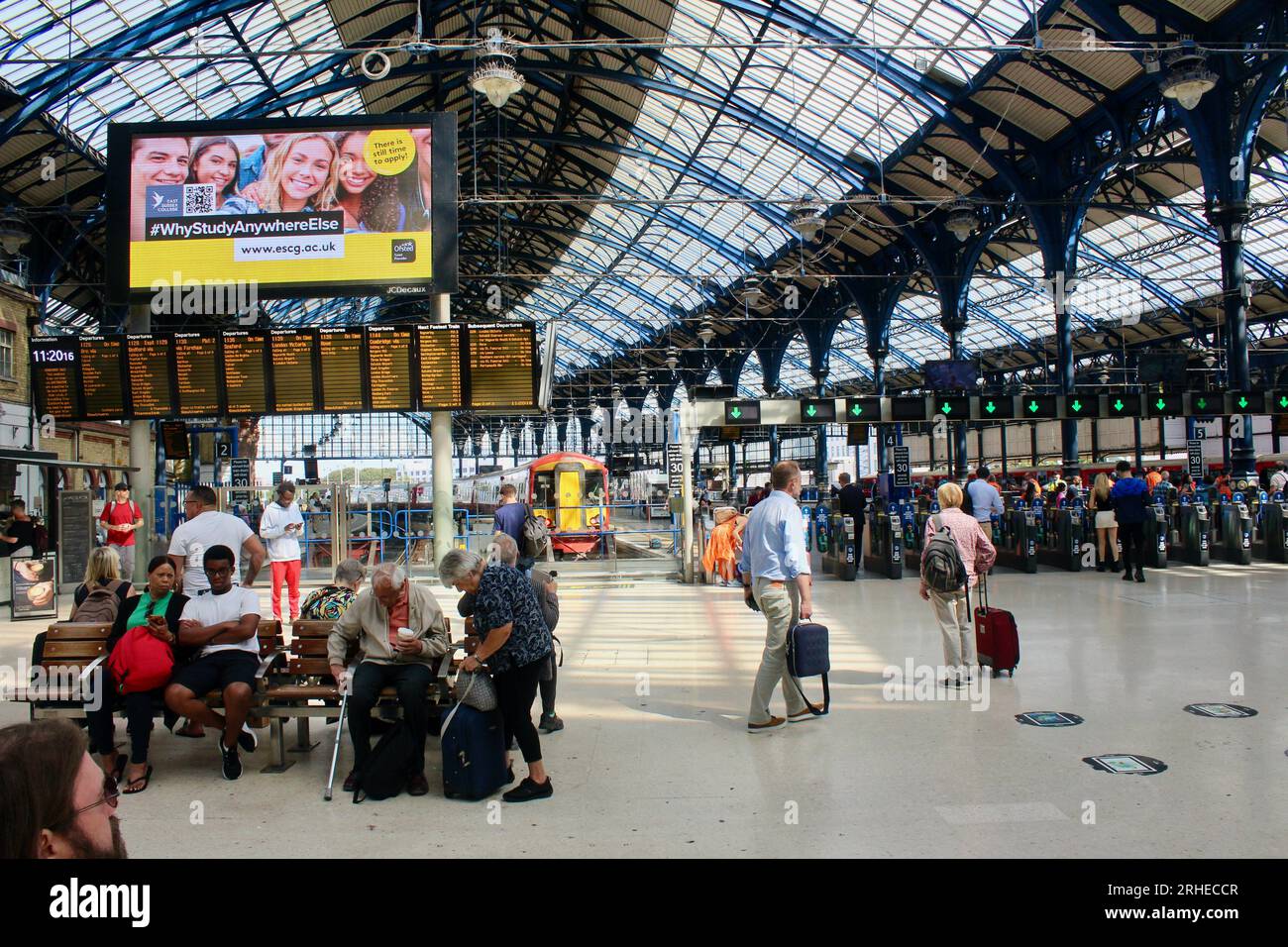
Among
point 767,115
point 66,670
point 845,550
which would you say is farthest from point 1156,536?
point 66,670

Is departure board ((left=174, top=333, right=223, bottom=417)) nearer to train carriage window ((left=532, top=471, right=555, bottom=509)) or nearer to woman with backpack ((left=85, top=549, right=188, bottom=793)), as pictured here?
woman with backpack ((left=85, top=549, right=188, bottom=793))

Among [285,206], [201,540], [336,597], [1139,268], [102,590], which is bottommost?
[336,597]

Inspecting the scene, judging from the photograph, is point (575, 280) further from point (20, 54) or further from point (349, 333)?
point (349, 333)

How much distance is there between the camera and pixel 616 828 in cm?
426

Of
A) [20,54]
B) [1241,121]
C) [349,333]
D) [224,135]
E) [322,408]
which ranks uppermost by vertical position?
[20,54]

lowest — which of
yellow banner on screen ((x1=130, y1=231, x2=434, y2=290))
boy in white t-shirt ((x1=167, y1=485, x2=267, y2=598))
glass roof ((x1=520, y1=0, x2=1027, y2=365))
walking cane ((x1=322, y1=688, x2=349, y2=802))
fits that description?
walking cane ((x1=322, y1=688, x2=349, y2=802))

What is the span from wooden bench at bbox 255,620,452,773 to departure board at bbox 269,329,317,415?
7.44 m

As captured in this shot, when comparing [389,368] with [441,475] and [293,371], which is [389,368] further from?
[441,475]

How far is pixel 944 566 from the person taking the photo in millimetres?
6770

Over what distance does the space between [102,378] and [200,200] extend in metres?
2.91

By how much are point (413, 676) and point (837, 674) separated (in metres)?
4.01

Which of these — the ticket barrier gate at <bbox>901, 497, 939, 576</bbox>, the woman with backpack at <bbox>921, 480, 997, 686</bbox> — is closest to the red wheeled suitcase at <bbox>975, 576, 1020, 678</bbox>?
Answer: the woman with backpack at <bbox>921, 480, 997, 686</bbox>

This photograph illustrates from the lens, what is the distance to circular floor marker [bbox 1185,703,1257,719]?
595 cm

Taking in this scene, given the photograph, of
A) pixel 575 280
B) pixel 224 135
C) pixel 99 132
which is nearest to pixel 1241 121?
pixel 224 135
